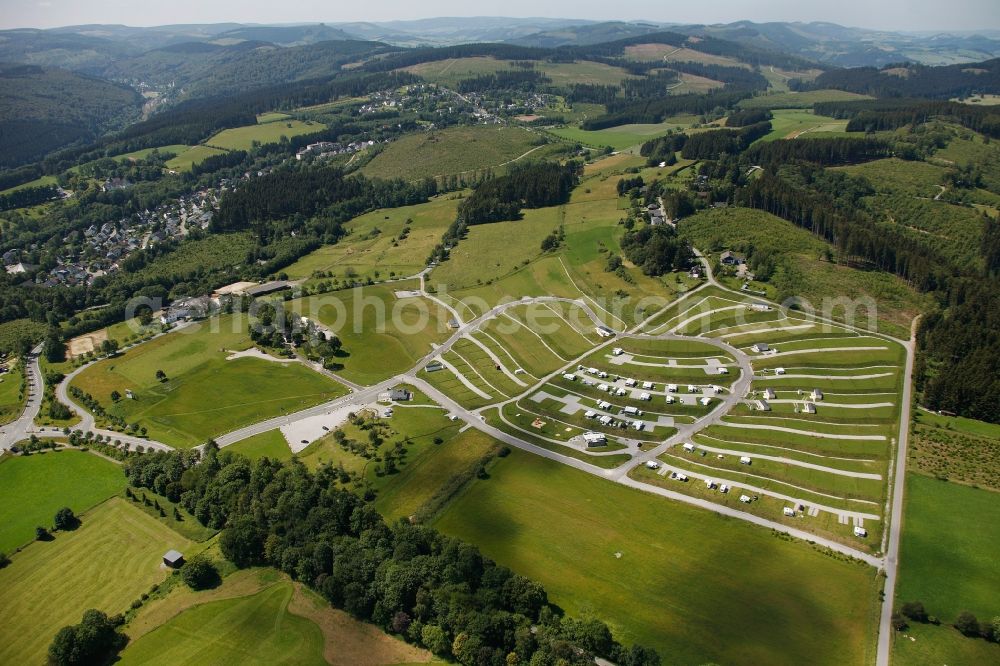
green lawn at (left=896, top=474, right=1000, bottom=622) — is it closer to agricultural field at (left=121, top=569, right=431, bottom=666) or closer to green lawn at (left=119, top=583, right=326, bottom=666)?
agricultural field at (left=121, top=569, right=431, bottom=666)

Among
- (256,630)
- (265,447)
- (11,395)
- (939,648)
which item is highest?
(939,648)

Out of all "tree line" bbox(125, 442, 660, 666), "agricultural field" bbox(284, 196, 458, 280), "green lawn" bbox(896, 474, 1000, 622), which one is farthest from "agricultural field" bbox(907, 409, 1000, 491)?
"agricultural field" bbox(284, 196, 458, 280)

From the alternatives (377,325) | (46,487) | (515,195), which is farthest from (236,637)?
(515,195)

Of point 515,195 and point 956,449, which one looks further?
point 515,195

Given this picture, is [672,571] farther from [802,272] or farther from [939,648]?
[802,272]

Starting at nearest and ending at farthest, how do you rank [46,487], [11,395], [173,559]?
[173,559] → [46,487] → [11,395]

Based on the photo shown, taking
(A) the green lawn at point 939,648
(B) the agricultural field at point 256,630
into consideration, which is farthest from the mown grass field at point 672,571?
(B) the agricultural field at point 256,630

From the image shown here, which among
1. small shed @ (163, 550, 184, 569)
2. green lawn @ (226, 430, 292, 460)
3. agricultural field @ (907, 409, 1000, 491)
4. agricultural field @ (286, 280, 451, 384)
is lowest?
small shed @ (163, 550, 184, 569)
